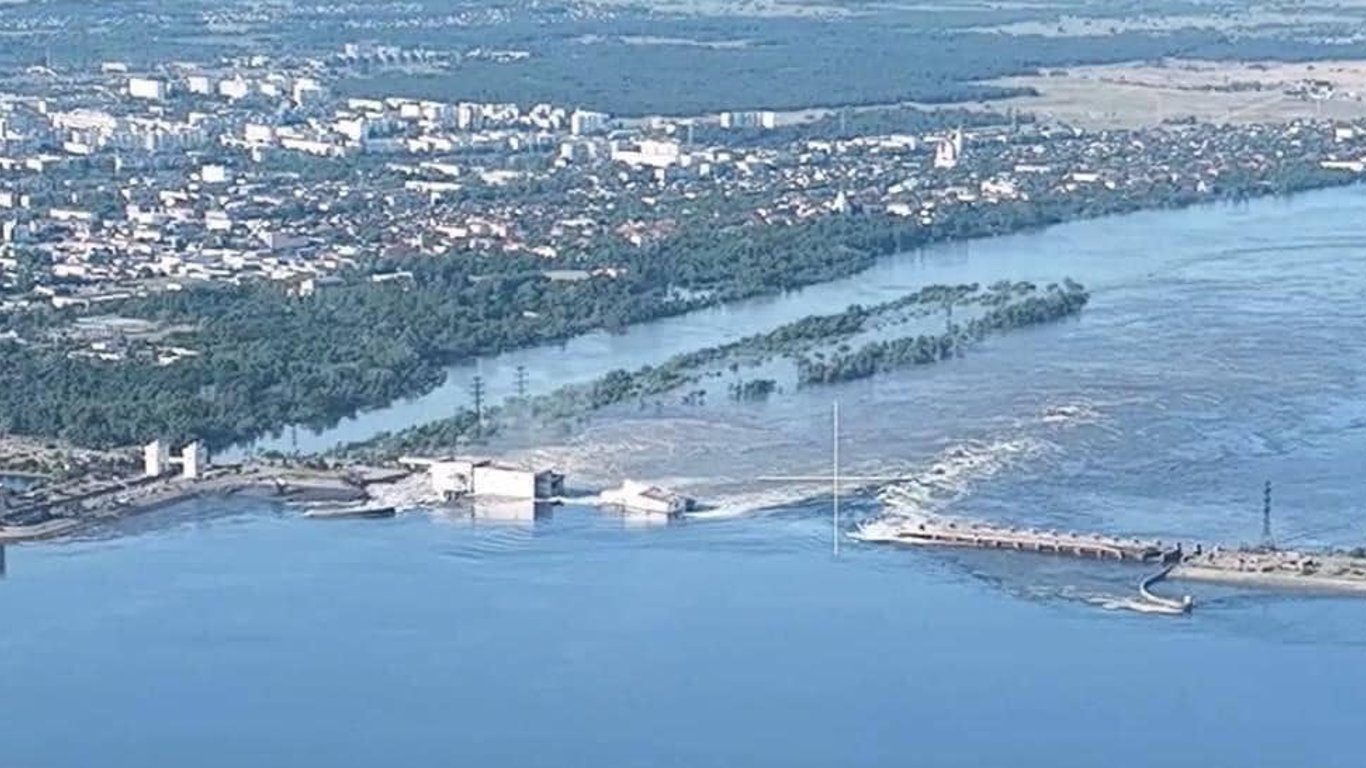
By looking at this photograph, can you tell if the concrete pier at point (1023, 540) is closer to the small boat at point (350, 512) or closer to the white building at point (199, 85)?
the small boat at point (350, 512)

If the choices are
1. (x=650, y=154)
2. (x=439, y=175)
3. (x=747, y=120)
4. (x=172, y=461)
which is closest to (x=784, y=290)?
(x=439, y=175)

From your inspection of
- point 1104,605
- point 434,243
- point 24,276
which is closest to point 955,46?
point 434,243

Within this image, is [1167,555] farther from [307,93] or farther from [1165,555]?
[307,93]

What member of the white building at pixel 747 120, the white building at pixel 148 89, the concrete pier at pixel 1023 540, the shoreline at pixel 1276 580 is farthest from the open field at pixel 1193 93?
the shoreline at pixel 1276 580

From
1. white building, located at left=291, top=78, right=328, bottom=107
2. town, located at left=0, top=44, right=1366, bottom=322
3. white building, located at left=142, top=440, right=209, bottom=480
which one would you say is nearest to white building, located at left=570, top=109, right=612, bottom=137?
town, located at left=0, top=44, right=1366, bottom=322

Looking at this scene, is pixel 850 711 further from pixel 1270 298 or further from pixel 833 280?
pixel 833 280

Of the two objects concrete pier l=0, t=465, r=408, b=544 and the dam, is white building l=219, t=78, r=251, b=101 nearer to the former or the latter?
concrete pier l=0, t=465, r=408, b=544
